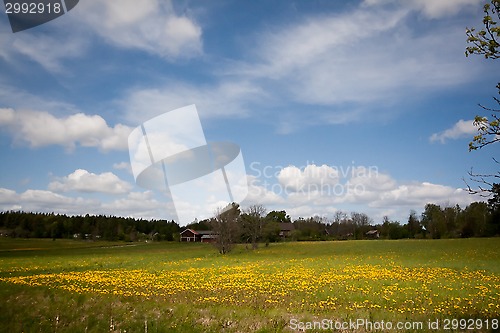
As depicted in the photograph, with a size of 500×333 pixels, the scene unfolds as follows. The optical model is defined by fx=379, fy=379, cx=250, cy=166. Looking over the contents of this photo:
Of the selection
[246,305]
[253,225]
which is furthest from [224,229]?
[246,305]

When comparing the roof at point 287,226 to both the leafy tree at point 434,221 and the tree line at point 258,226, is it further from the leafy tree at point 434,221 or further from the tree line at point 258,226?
the leafy tree at point 434,221

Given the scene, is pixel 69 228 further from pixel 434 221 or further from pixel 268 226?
pixel 434 221

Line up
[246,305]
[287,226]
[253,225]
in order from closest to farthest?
1. [246,305]
2. [253,225]
3. [287,226]

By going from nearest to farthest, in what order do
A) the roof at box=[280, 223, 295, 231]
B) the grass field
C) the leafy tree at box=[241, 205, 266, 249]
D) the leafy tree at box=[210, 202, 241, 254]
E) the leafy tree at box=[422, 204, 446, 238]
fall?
the grass field, the leafy tree at box=[210, 202, 241, 254], the leafy tree at box=[241, 205, 266, 249], the leafy tree at box=[422, 204, 446, 238], the roof at box=[280, 223, 295, 231]

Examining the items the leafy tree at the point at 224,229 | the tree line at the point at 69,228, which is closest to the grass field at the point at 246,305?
the leafy tree at the point at 224,229

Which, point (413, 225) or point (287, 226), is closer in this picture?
point (413, 225)

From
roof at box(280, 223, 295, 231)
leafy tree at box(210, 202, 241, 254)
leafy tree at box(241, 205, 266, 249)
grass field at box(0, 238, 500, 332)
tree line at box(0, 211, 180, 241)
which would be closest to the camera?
grass field at box(0, 238, 500, 332)

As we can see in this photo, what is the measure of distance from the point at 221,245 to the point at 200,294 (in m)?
40.1

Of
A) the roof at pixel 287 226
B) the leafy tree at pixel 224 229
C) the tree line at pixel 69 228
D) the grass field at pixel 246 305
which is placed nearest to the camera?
the grass field at pixel 246 305

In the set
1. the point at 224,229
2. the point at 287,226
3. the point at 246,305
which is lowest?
the point at 246,305

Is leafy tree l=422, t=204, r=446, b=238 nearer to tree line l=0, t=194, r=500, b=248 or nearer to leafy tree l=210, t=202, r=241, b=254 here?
tree line l=0, t=194, r=500, b=248

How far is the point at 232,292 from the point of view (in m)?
16.8

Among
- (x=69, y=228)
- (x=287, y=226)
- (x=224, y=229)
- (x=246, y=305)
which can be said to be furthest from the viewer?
(x=287, y=226)

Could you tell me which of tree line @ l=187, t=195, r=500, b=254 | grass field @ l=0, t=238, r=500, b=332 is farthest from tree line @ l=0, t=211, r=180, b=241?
grass field @ l=0, t=238, r=500, b=332
